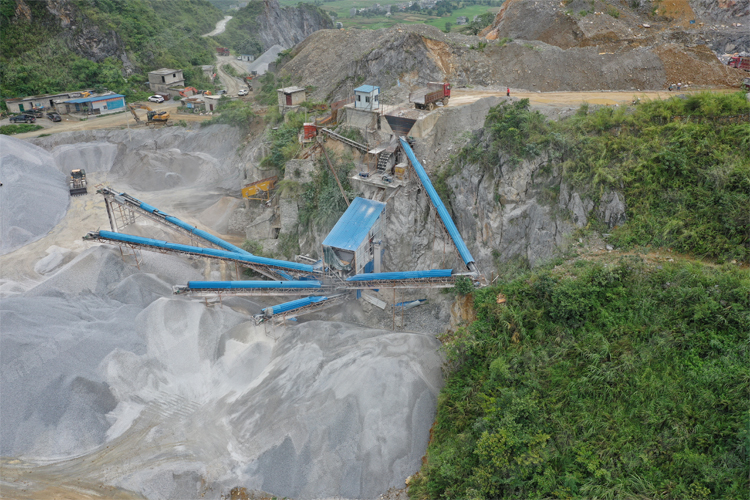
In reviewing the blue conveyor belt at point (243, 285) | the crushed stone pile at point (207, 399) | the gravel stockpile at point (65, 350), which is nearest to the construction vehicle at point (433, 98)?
the blue conveyor belt at point (243, 285)

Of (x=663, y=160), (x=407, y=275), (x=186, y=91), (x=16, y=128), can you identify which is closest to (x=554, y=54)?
(x=663, y=160)

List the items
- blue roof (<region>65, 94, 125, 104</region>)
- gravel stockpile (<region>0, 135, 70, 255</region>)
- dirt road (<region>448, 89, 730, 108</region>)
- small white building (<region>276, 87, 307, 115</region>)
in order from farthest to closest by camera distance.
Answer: blue roof (<region>65, 94, 125, 104</region>) < small white building (<region>276, 87, 307, 115</region>) < gravel stockpile (<region>0, 135, 70, 255</region>) < dirt road (<region>448, 89, 730, 108</region>)

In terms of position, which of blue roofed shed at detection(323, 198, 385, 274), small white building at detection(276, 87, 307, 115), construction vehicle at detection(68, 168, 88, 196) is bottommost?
construction vehicle at detection(68, 168, 88, 196)

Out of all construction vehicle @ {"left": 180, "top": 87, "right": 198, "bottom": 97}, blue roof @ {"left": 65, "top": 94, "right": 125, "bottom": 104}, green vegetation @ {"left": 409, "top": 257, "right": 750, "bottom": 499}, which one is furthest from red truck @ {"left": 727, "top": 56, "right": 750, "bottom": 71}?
blue roof @ {"left": 65, "top": 94, "right": 125, "bottom": 104}

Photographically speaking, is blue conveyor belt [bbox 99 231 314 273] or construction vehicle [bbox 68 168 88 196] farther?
construction vehicle [bbox 68 168 88 196]

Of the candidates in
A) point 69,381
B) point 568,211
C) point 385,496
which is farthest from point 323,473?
point 568,211

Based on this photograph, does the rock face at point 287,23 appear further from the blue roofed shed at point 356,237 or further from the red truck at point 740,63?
the red truck at point 740,63

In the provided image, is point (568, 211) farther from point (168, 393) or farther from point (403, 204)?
point (168, 393)

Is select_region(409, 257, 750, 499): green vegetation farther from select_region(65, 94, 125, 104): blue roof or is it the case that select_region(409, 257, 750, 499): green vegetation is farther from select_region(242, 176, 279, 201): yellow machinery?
select_region(65, 94, 125, 104): blue roof

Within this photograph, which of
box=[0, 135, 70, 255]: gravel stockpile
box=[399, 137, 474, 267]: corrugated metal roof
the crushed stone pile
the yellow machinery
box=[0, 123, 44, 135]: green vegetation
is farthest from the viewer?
box=[0, 123, 44, 135]: green vegetation
